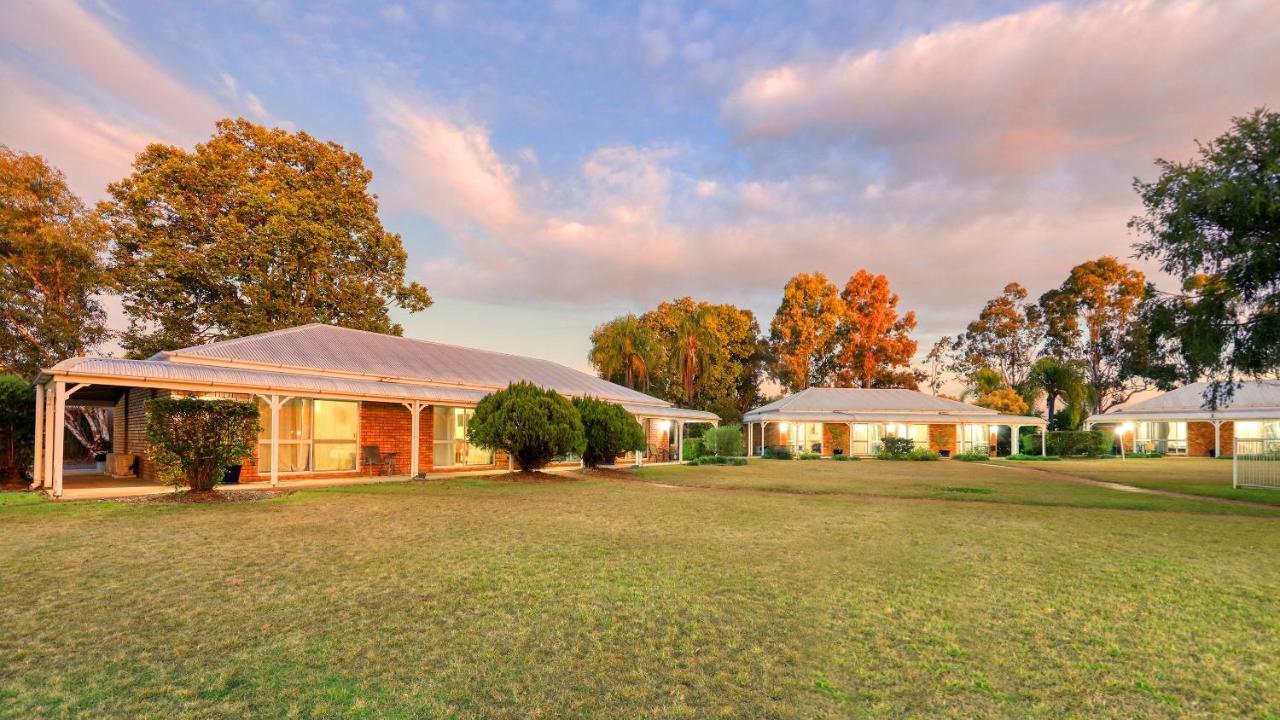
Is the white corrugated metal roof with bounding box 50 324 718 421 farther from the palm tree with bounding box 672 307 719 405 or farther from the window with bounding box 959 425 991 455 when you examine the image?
the window with bounding box 959 425 991 455

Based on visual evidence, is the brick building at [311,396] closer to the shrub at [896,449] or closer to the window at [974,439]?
the shrub at [896,449]

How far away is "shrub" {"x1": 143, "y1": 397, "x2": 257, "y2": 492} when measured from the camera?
10141 mm

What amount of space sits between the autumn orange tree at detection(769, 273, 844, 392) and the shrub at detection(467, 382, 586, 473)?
30995mm

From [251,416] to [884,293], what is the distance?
42.6 m

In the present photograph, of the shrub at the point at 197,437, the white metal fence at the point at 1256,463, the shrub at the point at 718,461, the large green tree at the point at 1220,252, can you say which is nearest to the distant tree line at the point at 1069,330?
the large green tree at the point at 1220,252

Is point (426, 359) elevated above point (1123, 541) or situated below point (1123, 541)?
above

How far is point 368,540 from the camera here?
7125mm

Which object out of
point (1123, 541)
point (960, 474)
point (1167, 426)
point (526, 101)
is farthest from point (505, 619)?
point (1167, 426)

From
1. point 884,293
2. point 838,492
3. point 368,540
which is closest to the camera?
point 368,540

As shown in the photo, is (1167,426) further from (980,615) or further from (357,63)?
(357,63)

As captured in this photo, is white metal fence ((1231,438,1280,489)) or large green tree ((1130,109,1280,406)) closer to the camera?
large green tree ((1130,109,1280,406))

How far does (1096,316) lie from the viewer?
141 feet

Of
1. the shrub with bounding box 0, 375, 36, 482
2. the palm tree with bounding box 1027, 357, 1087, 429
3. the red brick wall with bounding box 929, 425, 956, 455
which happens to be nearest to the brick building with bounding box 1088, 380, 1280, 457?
the palm tree with bounding box 1027, 357, 1087, 429

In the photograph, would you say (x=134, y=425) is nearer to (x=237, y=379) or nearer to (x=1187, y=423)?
(x=237, y=379)
